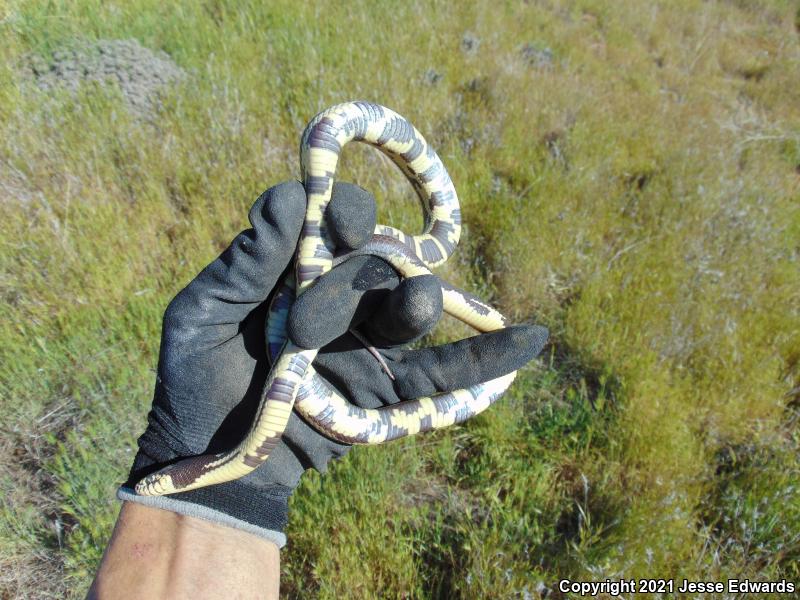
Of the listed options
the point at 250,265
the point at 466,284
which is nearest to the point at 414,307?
the point at 250,265

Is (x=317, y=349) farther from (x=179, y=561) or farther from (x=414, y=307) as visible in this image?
(x=179, y=561)

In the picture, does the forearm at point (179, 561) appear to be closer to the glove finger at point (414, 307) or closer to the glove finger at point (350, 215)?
the glove finger at point (414, 307)

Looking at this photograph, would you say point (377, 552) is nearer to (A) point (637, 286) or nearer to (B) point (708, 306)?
(A) point (637, 286)

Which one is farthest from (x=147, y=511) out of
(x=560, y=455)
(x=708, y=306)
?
(x=708, y=306)

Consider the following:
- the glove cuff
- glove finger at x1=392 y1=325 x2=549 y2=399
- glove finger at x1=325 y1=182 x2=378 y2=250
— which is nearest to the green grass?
the glove cuff

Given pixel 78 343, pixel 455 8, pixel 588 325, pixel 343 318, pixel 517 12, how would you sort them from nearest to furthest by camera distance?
pixel 343 318 → pixel 78 343 → pixel 588 325 → pixel 455 8 → pixel 517 12

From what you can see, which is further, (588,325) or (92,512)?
(588,325)
